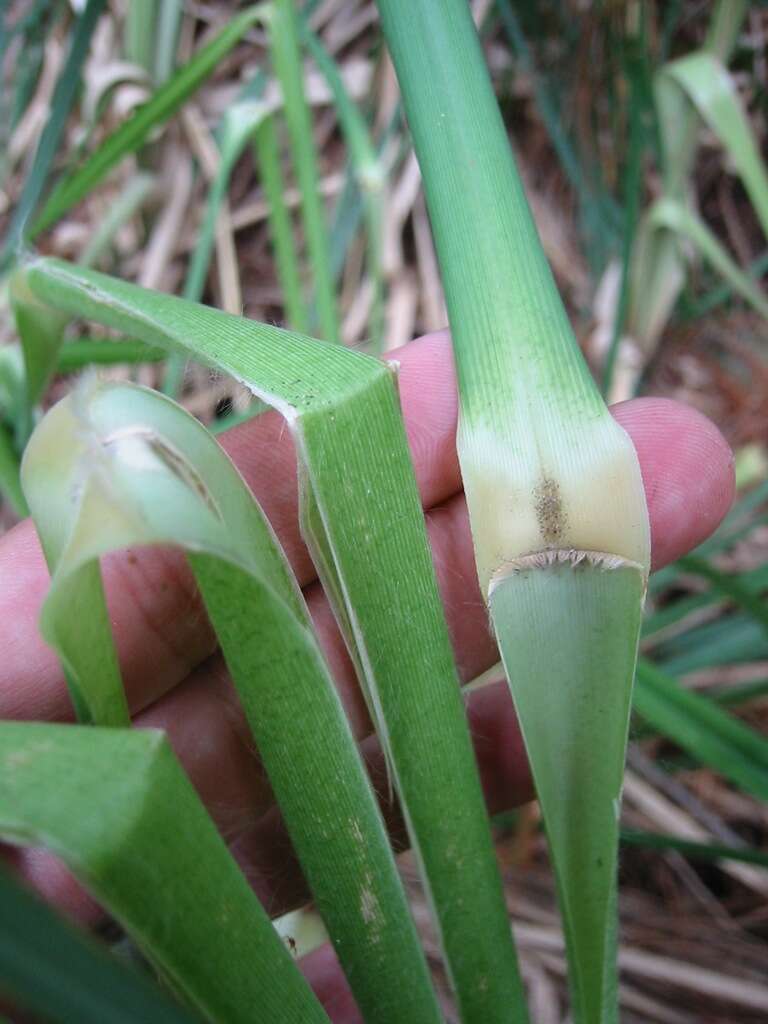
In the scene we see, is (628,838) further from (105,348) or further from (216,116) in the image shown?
(216,116)

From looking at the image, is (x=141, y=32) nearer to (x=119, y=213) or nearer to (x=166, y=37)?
(x=166, y=37)

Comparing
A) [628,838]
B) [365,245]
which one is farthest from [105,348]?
[365,245]

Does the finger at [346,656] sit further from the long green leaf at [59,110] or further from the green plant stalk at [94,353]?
the long green leaf at [59,110]

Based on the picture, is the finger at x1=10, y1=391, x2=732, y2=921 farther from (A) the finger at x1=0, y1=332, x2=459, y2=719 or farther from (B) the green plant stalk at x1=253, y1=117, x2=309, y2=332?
(B) the green plant stalk at x1=253, y1=117, x2=309, y2=332

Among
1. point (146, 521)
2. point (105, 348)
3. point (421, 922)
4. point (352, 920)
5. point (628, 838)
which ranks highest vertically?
point (146, 521)

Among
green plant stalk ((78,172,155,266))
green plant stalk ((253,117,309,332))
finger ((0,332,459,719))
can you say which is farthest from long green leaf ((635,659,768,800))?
green plant stalk ((78,172,155,266))

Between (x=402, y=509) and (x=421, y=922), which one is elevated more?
(x=402, y=509)
